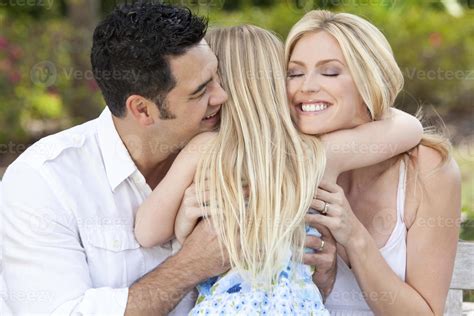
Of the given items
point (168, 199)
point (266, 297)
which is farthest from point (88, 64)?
point (266, 297)

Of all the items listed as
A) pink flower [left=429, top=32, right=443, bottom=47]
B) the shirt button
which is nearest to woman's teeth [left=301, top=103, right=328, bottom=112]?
the shirt button

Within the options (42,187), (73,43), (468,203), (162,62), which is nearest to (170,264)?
(42,187)

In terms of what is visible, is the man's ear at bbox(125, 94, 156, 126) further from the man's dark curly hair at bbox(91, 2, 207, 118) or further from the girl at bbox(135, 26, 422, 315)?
the girl at bbox(135, 26, 422, 315)

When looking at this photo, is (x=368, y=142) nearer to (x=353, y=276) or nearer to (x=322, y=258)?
(x=322, y=258)

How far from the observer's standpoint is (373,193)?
344 centimetres

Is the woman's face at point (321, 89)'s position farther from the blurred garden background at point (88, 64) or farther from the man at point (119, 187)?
the blurred garden background at point (88, 64)

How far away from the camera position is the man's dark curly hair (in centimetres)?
309

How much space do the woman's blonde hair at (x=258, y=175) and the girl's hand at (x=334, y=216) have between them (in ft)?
0.23

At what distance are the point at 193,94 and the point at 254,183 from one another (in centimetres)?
40

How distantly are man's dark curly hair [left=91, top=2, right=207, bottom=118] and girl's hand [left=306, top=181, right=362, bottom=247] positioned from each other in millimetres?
625

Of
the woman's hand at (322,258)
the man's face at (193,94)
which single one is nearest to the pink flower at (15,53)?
the man's face at (193,94)

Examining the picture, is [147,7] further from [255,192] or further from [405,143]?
[405,143]

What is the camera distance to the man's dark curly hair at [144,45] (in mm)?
3086

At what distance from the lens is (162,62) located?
122 inches
